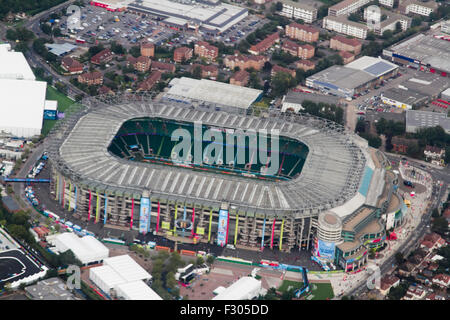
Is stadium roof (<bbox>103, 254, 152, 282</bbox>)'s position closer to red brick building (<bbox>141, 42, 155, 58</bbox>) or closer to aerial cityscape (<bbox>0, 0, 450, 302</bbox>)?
aerial cityscape (<bbox>0, 0, 450, 302</bbox>)

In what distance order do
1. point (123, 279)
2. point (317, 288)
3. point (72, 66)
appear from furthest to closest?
point (72, 66)
point (317, 288)
point (123, 279)

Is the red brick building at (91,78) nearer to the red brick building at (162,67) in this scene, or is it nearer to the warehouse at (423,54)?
the red brick building at (162,67)

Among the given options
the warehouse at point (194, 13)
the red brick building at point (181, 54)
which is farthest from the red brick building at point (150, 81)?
the warehouse at point (194, 13)

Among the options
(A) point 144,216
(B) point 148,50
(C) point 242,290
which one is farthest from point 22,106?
(C) point 242,290

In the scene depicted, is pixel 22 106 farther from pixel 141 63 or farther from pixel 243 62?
pixel 243 62

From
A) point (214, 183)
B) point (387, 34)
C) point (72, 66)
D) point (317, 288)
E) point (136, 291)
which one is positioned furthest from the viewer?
point (387, 34)

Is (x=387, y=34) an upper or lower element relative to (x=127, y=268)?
upper

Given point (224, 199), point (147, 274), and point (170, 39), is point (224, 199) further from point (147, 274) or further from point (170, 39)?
point (170, 39)

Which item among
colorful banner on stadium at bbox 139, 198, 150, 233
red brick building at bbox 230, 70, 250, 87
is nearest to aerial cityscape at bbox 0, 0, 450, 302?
colorful banner on stadium at bbox 139, 198, 150, 233
